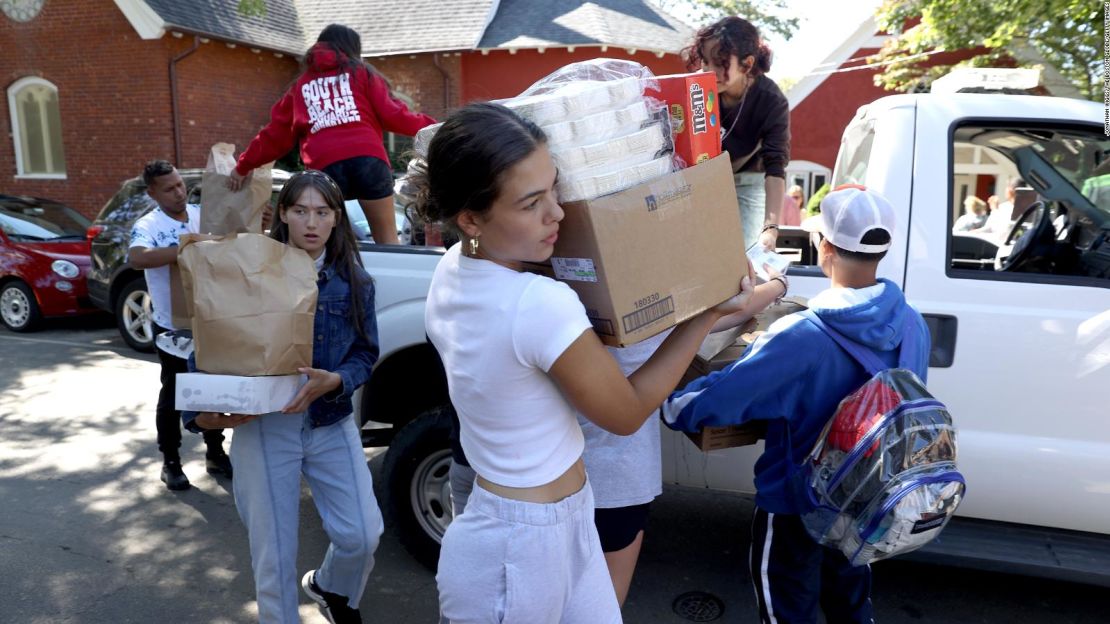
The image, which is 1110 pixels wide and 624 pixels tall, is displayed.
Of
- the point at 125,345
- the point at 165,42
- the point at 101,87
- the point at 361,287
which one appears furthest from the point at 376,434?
the point at 101,87

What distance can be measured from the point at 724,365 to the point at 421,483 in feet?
5.75

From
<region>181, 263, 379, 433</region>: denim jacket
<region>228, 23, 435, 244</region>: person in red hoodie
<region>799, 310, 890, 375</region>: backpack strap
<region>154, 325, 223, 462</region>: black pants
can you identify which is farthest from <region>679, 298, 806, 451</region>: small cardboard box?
<region>154, 325, 223, 462</region>: black pants

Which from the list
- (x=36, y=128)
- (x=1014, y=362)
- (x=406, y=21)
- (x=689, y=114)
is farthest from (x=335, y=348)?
(x=36, y=128)

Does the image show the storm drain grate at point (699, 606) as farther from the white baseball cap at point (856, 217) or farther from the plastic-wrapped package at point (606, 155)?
the plastic-wrapped package at point (606, 155)

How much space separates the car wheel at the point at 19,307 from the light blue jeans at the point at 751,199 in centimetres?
875

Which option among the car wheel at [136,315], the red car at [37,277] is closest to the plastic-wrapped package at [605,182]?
the car wheel at [136,315]

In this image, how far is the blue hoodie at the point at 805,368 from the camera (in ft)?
7.44

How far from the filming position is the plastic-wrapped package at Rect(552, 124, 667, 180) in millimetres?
1697

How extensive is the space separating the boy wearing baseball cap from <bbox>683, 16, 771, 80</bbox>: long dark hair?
1.29m

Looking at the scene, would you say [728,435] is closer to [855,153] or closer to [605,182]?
[605,182]

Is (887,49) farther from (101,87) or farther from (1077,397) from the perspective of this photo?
(101,87)

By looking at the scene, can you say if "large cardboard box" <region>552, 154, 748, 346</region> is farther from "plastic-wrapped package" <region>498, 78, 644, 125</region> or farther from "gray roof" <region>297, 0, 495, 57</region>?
"gray roof" <region>297, 0, 495, 57</region>

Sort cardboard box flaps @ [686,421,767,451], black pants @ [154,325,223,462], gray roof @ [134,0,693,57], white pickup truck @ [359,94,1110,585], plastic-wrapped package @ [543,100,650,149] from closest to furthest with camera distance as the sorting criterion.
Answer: plastic-wrapped package @ [543,100,650,149] < cardboard box flaps @ [686,421,767,451] < white pickup truck @ [359,94,1110,585] < black pants @ [154,325,223,462] < gray roof @ [134,0,693,57]

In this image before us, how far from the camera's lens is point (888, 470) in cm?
205
